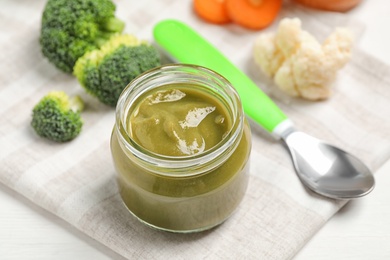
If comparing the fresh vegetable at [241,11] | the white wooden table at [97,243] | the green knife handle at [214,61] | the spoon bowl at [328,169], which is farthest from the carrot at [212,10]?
the white wooden table at [97,243]

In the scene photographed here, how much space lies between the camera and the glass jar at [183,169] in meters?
2.09

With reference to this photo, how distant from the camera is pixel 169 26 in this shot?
9.40ft

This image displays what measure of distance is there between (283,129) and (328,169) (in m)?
0.25

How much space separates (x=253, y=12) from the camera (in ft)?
9.83

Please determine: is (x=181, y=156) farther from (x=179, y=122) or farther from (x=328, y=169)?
(x=328, y=169)

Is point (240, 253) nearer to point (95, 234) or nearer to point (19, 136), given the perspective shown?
point (95, 234)

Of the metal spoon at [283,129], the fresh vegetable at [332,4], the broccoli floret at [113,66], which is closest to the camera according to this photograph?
the metal spoon at [283,129]

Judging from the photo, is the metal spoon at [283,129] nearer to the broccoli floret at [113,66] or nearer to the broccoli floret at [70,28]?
the broccoli floret at [113,66]

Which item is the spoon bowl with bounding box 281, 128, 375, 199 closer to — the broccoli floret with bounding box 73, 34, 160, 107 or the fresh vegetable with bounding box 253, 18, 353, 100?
the fresh vegetable with bounding box 253, 18, 353, 100

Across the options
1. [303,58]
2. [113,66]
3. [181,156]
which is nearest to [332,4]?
[303,58]

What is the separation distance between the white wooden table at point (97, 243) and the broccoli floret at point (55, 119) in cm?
27

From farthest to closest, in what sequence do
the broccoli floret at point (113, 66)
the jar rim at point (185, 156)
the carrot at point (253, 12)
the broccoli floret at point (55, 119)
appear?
the carrot at point (253, 12)
the broccoli floret at point (113, 66)
the broccoli floret at point (55, 119)
the jar rim at point (185, 156)

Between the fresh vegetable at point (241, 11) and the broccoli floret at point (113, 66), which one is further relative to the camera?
the fresh vegetable at point (241, 11)

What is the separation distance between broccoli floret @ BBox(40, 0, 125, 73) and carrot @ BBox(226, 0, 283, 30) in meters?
0.56
